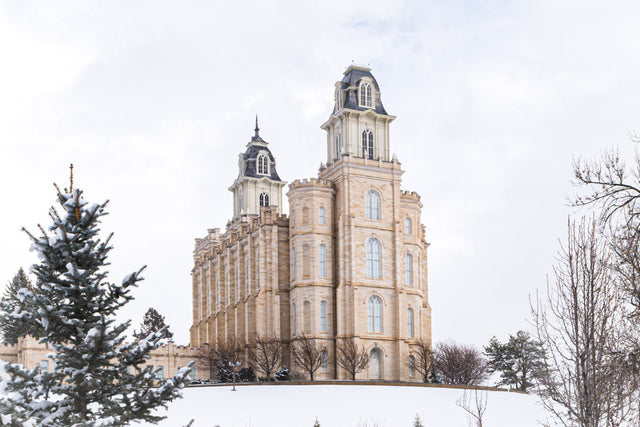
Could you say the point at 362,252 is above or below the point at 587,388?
above

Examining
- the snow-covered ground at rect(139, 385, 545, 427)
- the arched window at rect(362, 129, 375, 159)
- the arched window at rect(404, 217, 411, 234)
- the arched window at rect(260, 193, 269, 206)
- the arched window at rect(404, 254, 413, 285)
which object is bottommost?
the snow-covered ground at rect(139, 385, 545, 427)

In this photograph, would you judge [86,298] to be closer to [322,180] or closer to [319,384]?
[319,384]

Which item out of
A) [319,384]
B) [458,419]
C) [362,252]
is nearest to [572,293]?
[458,419]

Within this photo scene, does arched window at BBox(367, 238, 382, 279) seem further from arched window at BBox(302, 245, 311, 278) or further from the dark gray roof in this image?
the dark gray roof

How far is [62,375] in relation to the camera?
39.7 ft

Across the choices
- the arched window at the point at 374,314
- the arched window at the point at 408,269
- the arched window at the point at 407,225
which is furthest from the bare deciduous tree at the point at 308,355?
the arched window at the point at 407,225

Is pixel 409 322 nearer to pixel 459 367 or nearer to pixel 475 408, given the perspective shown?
pixel 459 367

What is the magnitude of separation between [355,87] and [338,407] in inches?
1234

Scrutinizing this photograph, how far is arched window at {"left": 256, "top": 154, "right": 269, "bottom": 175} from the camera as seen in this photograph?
88562 mm

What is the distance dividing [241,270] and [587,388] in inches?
2460

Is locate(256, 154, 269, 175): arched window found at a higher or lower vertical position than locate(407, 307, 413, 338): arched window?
higher

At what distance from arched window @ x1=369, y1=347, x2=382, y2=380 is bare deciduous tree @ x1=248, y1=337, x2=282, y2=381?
25.2 ft

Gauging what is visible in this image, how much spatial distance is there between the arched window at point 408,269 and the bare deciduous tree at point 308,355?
31.6 feet

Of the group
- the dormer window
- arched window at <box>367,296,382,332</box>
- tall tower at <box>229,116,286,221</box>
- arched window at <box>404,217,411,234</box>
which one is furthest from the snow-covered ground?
tall tower at <box>229,116,286,221</box>
